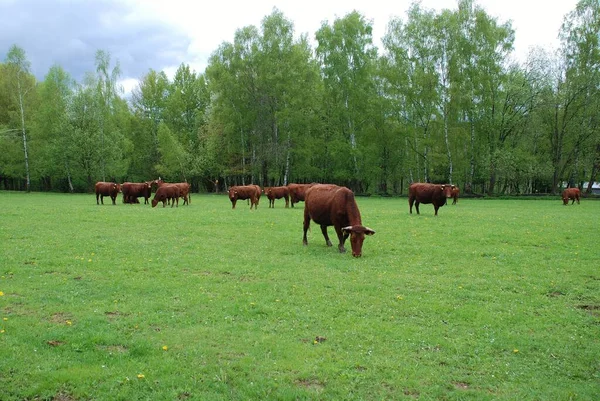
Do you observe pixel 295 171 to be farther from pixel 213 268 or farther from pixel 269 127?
pixel 213 268

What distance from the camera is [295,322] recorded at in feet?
22.2

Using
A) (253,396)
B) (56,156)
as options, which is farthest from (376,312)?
(56,156)

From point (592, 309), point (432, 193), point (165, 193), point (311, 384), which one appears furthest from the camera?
point (165, 193)

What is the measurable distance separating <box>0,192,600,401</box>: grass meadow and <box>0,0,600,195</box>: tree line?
37352 millimetres

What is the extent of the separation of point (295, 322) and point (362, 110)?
46.4 meters

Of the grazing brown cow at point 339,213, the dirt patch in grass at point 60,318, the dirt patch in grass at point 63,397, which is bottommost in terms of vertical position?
the dirt patch in grass at point 63,397

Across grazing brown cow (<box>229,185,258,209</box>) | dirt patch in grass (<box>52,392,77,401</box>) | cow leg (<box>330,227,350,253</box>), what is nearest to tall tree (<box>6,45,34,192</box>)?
grazing brown cow (<box>229,185,258,209</box>)

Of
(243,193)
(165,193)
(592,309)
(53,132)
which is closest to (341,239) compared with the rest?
(592,309)

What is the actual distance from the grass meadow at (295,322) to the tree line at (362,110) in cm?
3735

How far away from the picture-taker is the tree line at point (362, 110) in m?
45.6

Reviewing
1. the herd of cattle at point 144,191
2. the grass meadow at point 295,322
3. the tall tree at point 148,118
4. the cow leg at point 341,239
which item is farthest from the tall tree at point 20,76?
the cow leg at point 341,239

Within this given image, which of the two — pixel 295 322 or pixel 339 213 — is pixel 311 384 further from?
pixel 339 213

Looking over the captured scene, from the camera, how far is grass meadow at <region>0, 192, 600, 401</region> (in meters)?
4.88

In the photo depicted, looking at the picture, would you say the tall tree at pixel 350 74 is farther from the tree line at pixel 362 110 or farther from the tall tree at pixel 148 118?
the tall tree at pixel 148 118
